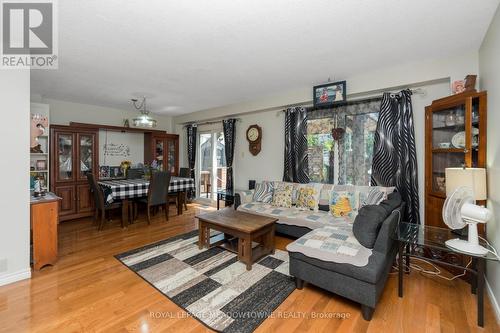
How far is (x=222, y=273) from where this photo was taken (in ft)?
8.07

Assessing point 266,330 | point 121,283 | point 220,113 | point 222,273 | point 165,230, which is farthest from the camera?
point 220,113

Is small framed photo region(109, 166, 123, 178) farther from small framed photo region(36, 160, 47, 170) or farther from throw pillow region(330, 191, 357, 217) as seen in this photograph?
throw pillow region(330, 191, 357, 217)

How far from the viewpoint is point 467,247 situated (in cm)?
182

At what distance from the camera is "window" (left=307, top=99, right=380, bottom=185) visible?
3510 mm

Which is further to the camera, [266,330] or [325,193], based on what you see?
[325,193]

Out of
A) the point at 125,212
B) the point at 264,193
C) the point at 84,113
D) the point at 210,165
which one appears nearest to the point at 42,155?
the point at 84,113

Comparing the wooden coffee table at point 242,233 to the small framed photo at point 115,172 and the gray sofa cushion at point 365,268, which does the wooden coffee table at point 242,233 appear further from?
the small framed photo at point 115,172

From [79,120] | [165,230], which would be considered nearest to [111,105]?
[79,120]

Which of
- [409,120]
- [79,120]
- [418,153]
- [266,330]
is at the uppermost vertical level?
[79,120]

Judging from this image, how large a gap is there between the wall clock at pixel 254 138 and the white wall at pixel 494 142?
329 cm

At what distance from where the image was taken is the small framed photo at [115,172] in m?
5.30

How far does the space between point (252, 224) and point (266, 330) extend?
1178 mm

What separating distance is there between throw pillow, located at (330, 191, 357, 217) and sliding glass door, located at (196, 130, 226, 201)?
3.11 meters

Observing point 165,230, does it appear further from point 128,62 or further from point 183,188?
point 128,62
